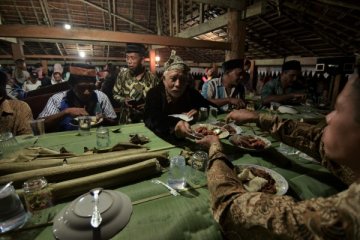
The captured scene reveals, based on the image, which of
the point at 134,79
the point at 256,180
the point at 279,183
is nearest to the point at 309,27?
the point at 134,79

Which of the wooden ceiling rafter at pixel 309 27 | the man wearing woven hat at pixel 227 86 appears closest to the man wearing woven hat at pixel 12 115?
the man wearing woven hat at pixel 227 86

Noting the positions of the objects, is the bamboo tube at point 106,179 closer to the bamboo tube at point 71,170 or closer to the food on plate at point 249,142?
the bamboo tube at point 71,170

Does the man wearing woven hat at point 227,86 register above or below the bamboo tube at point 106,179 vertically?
above

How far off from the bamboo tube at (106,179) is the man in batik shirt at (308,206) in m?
0.52

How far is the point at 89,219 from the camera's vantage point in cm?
79

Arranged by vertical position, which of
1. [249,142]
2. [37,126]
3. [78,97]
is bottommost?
[249,142]

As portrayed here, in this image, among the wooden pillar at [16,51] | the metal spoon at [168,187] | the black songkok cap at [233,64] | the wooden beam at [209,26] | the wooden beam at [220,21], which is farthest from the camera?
the wooden pillar at [16,51]

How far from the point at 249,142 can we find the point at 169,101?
1312 millimetres

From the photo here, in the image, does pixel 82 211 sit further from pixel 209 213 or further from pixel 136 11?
pixel 136 11

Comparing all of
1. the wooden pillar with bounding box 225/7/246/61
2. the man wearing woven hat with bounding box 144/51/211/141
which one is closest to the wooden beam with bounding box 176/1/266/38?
the wooden pillar with bounding box 225/7/246/61

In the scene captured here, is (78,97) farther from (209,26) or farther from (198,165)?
(209,26)

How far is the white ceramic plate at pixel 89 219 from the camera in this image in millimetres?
760

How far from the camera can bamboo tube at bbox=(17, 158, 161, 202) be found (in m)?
1.25

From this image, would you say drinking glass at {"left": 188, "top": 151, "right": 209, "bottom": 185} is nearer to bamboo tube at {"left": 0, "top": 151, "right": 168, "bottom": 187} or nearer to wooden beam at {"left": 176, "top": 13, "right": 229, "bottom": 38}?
bamboo tube at {"left": 0, "top": 151, "right": 168, "bottom": 187}
